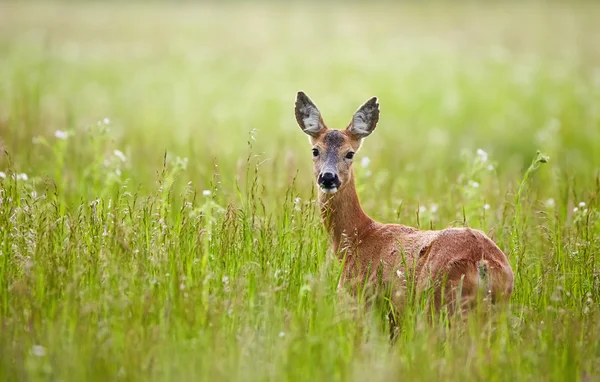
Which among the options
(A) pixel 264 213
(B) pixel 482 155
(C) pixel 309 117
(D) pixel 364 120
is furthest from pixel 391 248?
(B) pixel 482 155

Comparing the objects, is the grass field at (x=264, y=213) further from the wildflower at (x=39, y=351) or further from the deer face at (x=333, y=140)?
the deer face at (x=333, y=140)

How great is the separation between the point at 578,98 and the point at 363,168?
9.16m

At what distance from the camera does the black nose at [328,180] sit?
20.3 feet

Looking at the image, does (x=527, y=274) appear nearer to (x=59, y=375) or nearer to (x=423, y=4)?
(x=59, y=375)

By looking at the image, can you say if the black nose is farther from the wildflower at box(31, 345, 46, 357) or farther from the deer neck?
the wildflower at box(31, 345, 46, 357)

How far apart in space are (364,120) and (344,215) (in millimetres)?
802

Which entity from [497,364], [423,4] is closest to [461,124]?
[497,364]

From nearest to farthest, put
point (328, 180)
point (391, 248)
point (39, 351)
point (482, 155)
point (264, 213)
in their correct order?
point (39, 351), point (264, 213), point (391, 248), point (328, 180), point (482, 155)

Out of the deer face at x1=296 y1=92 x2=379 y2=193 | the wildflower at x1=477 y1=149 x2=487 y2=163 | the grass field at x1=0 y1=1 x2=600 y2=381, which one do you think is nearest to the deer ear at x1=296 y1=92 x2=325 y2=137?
the deer face at x1=296 y1=92 x2=379 y2=193

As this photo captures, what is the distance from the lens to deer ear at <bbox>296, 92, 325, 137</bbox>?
677cm

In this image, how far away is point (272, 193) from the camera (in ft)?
28.2

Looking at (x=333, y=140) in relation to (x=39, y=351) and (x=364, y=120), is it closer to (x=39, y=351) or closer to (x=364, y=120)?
(x=364, y=120)

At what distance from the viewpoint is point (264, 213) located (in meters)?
5.70

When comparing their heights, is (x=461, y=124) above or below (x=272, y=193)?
above
